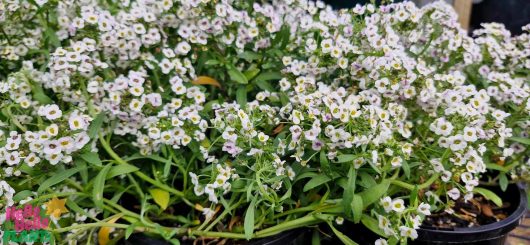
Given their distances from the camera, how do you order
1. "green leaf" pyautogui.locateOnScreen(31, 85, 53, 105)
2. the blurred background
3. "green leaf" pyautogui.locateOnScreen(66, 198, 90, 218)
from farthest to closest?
the blurred background → "green leaf" pyautogui.locateOnScreen(31, 85, 53, 105) → "green leaf" pyautogui.locateOnScreen(66, 198, 90, 218)

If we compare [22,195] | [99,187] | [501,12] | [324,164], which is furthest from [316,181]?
[501,12]

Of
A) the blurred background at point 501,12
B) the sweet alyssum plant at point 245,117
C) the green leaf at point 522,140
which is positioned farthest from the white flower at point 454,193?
the blurred background at point 501,12

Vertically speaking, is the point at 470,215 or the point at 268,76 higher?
the point at 268,76

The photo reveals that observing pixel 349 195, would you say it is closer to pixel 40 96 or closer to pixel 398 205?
pixel 398 205

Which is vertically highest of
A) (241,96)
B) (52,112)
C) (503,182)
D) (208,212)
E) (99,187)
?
(52,112)

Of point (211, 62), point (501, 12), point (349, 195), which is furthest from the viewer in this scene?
point (501, 12)

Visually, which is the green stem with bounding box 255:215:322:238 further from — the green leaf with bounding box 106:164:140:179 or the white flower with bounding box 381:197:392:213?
the green leaf with bounding box 106:164:140:179

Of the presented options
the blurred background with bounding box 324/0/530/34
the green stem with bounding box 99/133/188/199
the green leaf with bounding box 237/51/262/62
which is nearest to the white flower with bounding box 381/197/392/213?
the green stem with bounding box 99/133/188/199
